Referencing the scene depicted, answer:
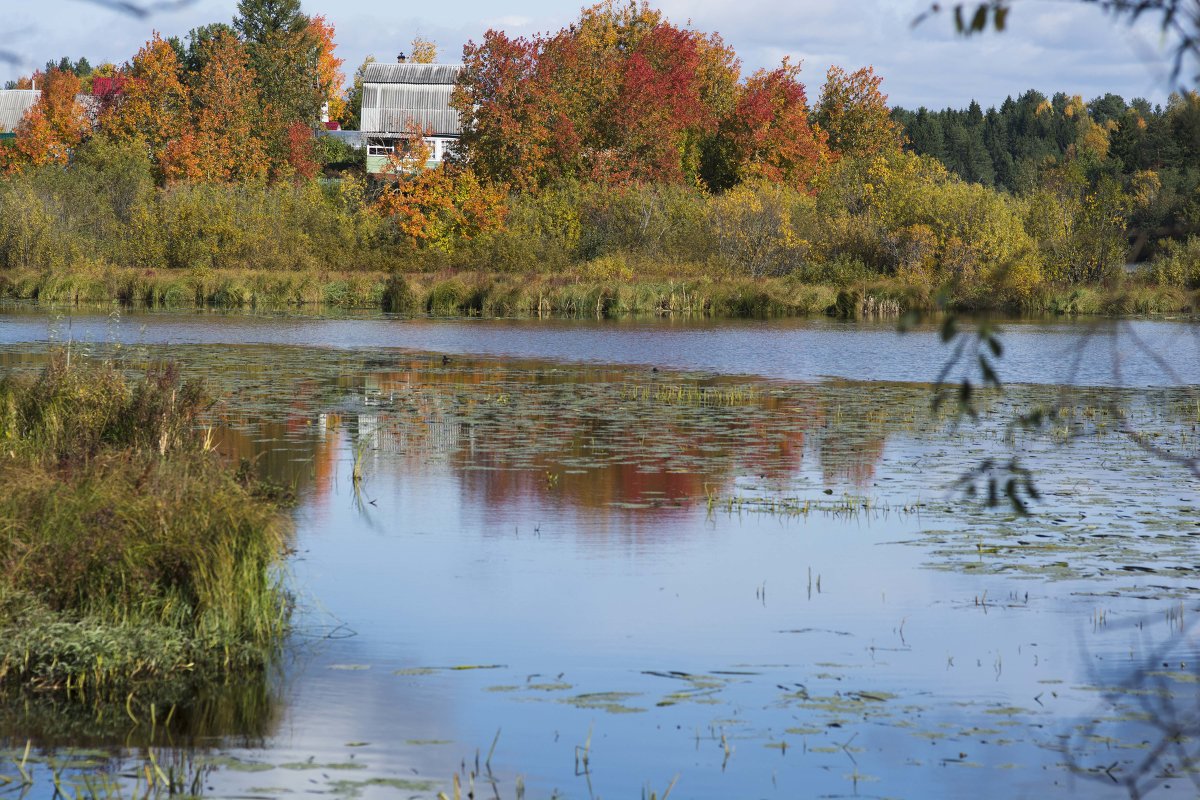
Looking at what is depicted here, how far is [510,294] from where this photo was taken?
4719cm

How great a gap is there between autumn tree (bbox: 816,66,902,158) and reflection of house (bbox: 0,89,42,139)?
54.3 m

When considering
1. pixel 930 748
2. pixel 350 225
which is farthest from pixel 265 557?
pixel 350 225

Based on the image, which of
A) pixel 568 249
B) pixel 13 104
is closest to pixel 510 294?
pixel 568 249

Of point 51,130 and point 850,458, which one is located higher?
point 51,130

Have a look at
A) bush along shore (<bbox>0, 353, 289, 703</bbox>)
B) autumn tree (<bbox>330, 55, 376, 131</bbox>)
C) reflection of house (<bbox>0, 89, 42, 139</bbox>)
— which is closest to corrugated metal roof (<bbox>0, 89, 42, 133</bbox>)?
reflection of house (<bbox>0, 89, 42, 139</bbox>)

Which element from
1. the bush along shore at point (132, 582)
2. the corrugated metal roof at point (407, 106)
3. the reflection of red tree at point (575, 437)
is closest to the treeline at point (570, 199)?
the corrugated metal roof at point (407, 106)

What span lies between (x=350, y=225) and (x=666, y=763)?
172ft

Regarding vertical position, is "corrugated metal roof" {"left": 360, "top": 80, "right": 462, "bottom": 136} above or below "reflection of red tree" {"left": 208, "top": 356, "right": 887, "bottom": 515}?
above

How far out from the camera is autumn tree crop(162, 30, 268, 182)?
2490 inches

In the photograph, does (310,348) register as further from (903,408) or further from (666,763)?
(666,763)

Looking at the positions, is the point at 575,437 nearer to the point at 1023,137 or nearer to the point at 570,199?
the point at 570,199

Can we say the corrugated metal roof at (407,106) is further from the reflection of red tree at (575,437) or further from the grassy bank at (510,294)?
the reflection of red tree at (575,437)

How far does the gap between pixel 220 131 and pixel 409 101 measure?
24806mm

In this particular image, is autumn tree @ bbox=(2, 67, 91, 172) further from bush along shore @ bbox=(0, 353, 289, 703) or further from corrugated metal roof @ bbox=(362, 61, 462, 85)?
bush along shore @ bbox=(0, 353, 289, 703)
